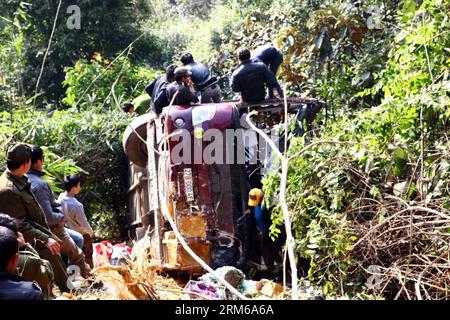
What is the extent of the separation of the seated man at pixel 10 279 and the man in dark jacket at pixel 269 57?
6174 millimetres

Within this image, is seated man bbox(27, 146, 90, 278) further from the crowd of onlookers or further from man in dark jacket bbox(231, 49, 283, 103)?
man in dark jacket bbox(231, 49, 283, 103)

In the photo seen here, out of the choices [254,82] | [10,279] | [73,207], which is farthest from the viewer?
[254,82]

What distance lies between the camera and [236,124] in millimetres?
9039

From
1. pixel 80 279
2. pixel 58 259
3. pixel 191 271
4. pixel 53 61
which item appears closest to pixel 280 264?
pixel 191 271

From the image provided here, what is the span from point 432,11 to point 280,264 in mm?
3022

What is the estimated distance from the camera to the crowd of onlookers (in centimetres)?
455

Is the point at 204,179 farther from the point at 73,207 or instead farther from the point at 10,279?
the point at 10,279

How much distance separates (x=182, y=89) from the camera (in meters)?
9.34

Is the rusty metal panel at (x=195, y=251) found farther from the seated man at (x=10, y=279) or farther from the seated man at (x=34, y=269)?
the seated man at (x=10, y=279)

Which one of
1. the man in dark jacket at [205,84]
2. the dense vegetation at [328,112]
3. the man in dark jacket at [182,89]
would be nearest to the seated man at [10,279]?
the dense vegetation at [328,112]

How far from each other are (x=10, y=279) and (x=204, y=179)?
178 inches

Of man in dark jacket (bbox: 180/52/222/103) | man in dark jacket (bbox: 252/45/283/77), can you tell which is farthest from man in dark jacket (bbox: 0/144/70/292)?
man in dark jacket (bbox: 252/45/283/77)

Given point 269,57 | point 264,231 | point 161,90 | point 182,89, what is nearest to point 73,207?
point 182,89
